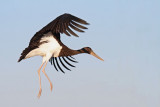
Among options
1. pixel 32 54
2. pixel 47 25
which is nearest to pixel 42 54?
pixel 32 54

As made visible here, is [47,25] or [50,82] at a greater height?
[47,25]

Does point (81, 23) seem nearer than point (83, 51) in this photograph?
Yes

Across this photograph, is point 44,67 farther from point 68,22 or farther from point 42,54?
point 68,22

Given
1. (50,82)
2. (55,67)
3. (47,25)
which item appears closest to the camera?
(47,25)

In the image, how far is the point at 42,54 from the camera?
44.9 feet

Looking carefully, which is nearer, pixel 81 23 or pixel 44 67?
pixel 81 23

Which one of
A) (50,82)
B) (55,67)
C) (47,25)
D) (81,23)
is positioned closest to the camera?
(81,23)

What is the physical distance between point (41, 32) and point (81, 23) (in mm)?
2105

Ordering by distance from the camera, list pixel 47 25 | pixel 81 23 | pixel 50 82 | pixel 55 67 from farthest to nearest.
A: pixel 55 67 → pixel 50 82 → pixel 47 25 → pixel 81 23

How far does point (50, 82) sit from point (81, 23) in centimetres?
329

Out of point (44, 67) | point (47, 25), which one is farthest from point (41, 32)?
point (44, 67)

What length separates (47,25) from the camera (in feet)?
42.9

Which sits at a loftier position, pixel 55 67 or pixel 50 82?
pixel 55 67

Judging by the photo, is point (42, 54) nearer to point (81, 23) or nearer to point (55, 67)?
point (55, 67)
